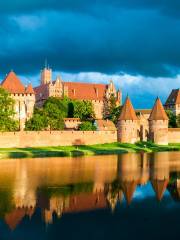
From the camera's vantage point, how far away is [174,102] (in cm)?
9369

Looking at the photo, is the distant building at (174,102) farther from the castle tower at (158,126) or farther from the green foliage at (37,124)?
the green foliage at (37,124)

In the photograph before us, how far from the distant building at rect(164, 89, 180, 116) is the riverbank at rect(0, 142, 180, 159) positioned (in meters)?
26.8

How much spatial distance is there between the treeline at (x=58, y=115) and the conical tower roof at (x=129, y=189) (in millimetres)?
39058

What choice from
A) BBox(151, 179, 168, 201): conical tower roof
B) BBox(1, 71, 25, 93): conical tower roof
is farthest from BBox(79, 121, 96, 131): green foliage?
BBox(151, 179, 168, 201): conical tower roof

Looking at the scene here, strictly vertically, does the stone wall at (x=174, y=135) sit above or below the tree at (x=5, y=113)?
below

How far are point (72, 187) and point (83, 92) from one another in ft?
238

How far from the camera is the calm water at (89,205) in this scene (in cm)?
1499

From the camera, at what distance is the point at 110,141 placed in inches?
2566

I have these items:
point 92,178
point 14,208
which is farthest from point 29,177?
point 14,208

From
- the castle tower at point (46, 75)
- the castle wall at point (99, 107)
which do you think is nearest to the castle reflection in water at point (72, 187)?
the castle wall at point (99, 107)

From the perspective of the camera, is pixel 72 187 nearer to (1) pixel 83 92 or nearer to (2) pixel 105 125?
(2) pixel 105 125

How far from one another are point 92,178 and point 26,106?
154ft

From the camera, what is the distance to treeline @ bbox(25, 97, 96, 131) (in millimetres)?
63594

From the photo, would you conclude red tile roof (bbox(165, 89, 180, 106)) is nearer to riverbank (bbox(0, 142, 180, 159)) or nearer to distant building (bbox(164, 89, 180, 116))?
distant building (bbox(164, 89, 180, 116))
